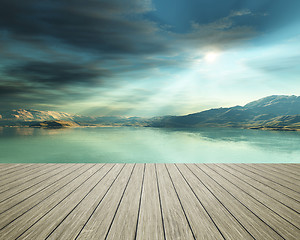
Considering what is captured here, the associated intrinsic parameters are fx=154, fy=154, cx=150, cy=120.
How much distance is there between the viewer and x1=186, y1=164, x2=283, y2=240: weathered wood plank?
1.28 metres

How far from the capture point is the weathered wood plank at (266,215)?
1293 millimetres

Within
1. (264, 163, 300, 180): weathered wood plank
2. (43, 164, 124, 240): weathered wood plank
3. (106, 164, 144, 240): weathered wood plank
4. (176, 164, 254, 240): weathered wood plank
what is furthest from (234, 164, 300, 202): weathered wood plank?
(43, 164, 124, 240): weathered wood plank

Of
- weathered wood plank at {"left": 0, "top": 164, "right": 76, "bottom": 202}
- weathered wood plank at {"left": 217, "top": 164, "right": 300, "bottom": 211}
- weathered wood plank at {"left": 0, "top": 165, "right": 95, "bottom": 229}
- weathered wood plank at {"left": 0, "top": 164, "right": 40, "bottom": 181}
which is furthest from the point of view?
weathered wood plank at {"left": 0, "top": 164, "right": 40, "bottom": 181}

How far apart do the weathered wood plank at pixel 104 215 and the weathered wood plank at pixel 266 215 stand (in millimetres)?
1454

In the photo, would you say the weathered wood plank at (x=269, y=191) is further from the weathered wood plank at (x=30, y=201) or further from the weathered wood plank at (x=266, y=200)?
the weathered wood plank at (x=30, y=201)

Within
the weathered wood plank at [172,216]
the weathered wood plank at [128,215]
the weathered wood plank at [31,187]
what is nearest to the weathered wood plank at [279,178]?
the weathered wood plank at [172,216]

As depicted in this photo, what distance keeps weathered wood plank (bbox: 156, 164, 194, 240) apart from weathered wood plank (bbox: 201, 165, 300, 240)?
2.49ft

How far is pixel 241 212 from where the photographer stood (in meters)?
1.59

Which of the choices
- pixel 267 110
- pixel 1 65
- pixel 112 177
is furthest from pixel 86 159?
Answer: pixel 267 110

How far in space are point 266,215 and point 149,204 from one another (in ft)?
3.89

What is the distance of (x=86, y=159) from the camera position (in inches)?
399

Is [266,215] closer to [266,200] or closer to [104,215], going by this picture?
[266,200]

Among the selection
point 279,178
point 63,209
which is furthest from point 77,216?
point 279,178

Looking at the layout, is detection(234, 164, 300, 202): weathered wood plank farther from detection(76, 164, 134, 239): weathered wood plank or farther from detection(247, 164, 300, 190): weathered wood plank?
detection(76, 164, 134, 239): weathered wood plank
